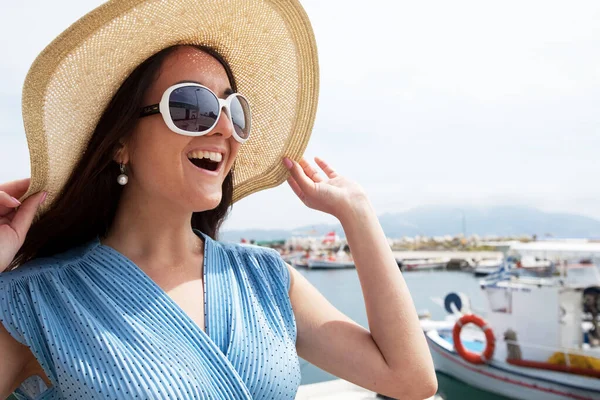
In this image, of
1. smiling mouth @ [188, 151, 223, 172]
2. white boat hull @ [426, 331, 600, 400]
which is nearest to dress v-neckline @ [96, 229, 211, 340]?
smiling mouth @ [188, 151, 223, 172]

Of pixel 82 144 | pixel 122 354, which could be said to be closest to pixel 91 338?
pixel 122 354

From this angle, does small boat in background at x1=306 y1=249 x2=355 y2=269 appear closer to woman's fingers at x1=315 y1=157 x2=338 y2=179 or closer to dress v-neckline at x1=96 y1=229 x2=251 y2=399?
woman's fingers at x1=315 y1=157 x2=338 y2=179

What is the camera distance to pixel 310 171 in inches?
61.2

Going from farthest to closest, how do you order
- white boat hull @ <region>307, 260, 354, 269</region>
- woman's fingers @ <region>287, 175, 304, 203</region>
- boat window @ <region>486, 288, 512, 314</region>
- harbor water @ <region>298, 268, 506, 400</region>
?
white boat hull @ <region>307, 260, 354, 269</region> < harbor water @ <region>298, 268, 506, 400</region> < boat window @ <region>486, 288, 512, 314</region> < woman's fingers @ <region>287, 175, 304, 203</region>

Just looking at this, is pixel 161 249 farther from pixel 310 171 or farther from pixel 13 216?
pixel 310 171

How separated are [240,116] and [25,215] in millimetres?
540

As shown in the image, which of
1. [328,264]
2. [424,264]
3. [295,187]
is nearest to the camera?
[295,187]

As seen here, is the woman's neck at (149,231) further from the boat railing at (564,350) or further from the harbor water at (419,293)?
the harbor water at (419,293)

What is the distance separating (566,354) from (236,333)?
1010 centimetres

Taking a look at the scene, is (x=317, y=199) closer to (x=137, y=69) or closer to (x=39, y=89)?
(x=137, y=69)

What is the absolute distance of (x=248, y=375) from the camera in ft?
3.79

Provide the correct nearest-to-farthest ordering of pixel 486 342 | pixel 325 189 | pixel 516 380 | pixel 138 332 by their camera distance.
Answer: pixel 138 332, pixel 325 189, pixel 516 380, pixel 486 342

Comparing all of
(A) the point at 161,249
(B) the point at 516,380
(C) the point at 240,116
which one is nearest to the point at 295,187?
(C) the point at 240,116

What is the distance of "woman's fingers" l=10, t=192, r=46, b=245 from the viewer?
112cm
